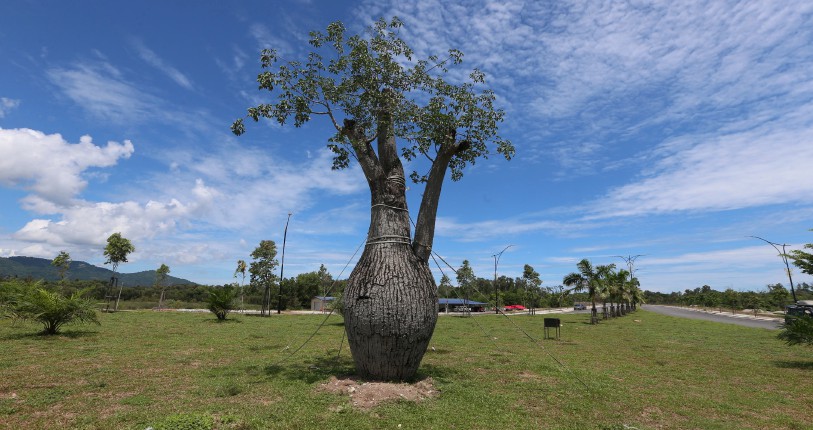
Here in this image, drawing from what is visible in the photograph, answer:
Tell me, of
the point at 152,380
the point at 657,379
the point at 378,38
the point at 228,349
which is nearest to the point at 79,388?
the point at 152,380

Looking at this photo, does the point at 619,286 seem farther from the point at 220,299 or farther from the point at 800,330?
the point at 220,299

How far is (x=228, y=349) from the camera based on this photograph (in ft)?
43.4

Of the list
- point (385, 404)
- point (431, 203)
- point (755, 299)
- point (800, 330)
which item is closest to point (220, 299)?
point (431, 203)

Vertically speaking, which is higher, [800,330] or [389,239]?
[389,239]

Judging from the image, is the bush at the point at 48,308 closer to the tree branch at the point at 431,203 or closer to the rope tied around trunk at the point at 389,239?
the rope tied around trunk at the point at 389,239

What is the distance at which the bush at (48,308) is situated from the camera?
45.9 ft

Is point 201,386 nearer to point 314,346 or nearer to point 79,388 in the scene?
point 79,388

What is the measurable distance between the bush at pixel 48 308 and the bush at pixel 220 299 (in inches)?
418

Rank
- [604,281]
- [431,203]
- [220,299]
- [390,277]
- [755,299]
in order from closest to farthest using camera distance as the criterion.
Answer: [390,277] → [431,203] → [220,299] → [604,281] → [755,299]

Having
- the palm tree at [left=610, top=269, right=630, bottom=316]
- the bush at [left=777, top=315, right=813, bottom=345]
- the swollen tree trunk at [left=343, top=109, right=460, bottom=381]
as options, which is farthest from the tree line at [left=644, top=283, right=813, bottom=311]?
the swollen tree trunk at [left=343, top=109, right=460, bottom=381]

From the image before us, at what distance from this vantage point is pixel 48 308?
14.0 m

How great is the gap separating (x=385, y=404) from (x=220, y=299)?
22.3 m

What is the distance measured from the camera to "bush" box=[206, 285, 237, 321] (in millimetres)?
25594

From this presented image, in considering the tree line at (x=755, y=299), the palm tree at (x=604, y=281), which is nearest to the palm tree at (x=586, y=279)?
the palm tree at (x=604, y=281)
